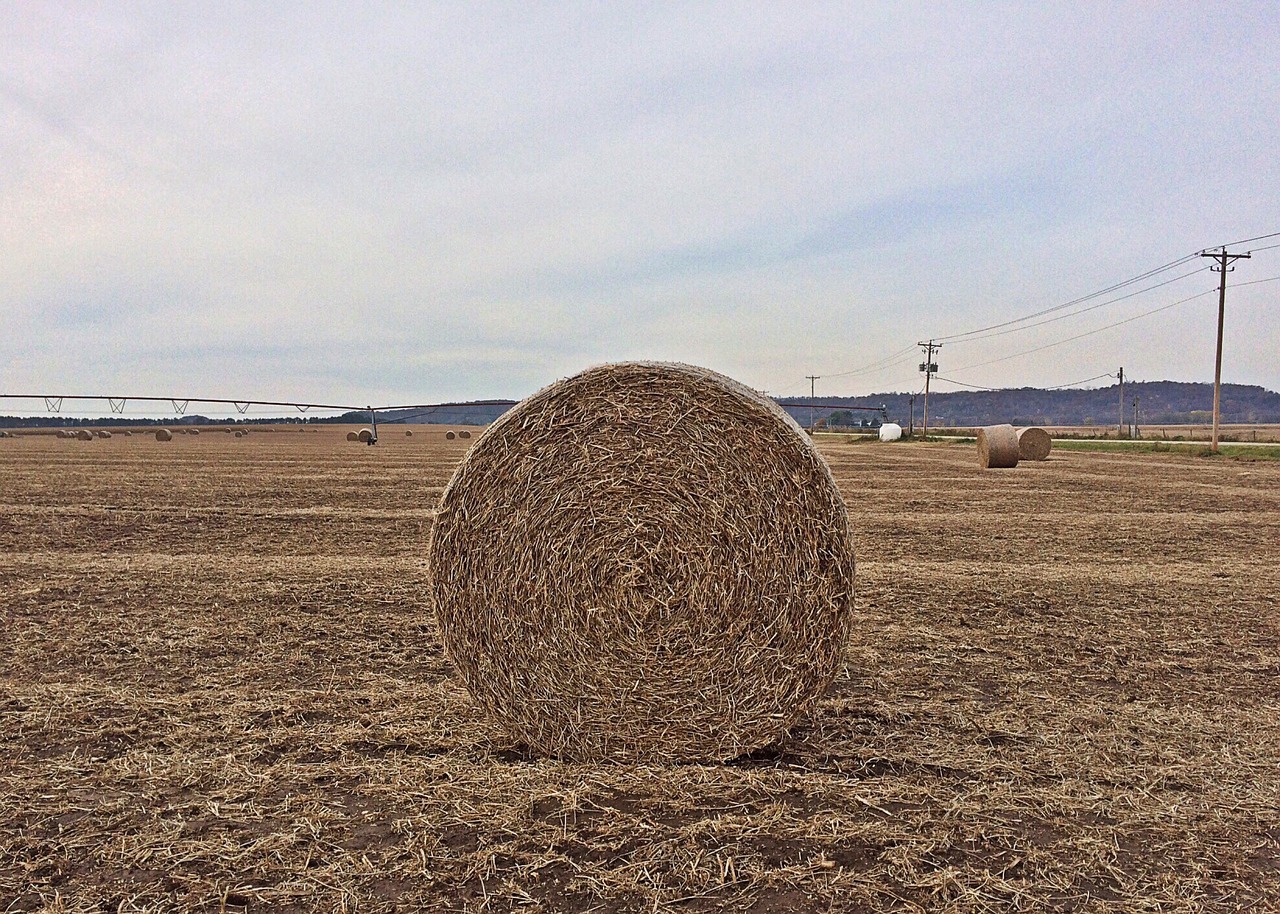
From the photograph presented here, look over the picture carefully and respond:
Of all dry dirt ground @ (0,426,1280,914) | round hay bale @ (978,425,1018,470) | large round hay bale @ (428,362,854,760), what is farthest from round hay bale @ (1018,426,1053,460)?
large round hay bale @ (428,362,854,760)

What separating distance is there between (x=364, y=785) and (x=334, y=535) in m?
8.11

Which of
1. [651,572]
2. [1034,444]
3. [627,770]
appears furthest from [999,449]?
[627,770]

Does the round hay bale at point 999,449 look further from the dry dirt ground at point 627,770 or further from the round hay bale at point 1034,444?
the dry dirt ground at point 627,770

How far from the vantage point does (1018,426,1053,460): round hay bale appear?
32.6 meters

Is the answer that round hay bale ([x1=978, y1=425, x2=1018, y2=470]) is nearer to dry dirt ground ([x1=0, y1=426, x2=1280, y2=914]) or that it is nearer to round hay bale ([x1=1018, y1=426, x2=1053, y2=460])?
round hay bale ([x1=1018, y1=426, x2=1053, y2=460])

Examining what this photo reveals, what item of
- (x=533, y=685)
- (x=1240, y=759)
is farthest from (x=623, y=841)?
(x=1240, y=759)

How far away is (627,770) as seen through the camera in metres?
4.15

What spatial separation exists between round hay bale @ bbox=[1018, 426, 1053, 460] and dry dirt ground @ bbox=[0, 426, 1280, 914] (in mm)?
25764

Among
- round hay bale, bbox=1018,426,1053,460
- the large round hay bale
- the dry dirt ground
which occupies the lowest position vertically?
the dry dirt ground

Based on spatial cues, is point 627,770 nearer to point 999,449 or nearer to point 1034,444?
point 999,449

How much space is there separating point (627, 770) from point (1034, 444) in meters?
32.1

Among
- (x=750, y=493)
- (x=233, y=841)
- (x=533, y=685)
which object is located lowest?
(x=233, y=841)

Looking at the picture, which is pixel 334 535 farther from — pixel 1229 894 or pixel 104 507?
pixel 1229 894

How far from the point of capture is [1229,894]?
9.91 ft
